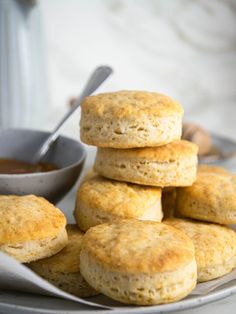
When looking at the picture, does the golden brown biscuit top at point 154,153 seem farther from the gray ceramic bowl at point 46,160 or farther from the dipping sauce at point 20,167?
the dipping sauce at point 20,167

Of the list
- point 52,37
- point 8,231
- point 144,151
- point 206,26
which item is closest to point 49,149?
point 144,151

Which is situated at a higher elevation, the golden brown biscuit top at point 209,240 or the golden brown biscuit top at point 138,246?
the golden brown biscuit top at point 138,246

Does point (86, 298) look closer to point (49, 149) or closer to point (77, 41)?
point (49, 149)

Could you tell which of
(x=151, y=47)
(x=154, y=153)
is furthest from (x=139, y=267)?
(x=151, y=47)

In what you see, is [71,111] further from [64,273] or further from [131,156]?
[64,273]

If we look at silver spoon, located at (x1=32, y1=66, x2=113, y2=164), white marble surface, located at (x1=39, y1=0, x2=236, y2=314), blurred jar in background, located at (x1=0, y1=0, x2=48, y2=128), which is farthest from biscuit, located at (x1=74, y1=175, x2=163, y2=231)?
white marble surface, located at (x1=39, y1=0, x2=236, y2=314)

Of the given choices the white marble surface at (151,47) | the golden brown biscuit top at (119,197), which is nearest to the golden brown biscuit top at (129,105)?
the golden brown biscuit top at (119,197)
